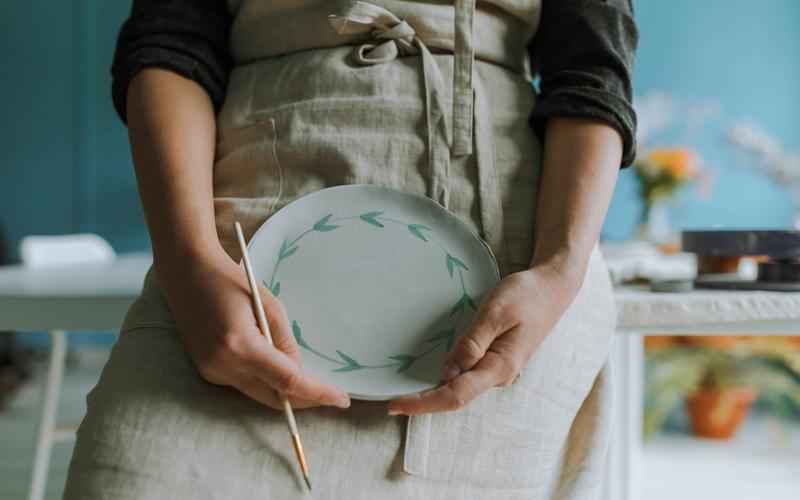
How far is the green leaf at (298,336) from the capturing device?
0.56m

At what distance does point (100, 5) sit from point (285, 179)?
3.50 m

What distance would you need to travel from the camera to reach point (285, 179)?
2.13ft

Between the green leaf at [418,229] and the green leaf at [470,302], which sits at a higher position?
the green leaf at [418,229]

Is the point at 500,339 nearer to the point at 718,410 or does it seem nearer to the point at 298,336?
the point at 298,336

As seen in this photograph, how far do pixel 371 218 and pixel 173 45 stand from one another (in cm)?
25

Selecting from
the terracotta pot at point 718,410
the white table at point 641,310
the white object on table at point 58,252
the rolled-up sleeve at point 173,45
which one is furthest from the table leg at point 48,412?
→ the terracotta pot at point 718,410

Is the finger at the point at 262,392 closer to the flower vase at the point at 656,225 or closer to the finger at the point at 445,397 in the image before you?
the finger at the point at 445,397

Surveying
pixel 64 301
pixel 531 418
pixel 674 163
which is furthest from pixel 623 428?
pixel 674 163

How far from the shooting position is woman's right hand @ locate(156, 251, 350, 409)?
0.50m

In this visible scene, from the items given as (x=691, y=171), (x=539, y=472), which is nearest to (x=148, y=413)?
(x=539, y=472)

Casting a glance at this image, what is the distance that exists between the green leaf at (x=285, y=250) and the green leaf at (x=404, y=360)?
125 mm

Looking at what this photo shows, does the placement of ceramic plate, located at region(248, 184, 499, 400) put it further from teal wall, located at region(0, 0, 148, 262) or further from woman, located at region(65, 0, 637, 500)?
teal wall, located at region(0, 0, 148, 262)

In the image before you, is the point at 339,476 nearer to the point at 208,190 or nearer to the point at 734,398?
the point at 208,190

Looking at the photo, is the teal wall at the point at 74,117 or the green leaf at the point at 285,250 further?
the teal wall at the point at 74,117
